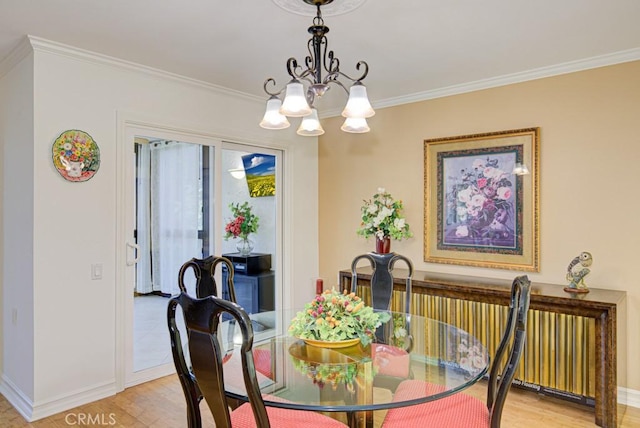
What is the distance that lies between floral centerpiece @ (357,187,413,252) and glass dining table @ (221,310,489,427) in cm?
140

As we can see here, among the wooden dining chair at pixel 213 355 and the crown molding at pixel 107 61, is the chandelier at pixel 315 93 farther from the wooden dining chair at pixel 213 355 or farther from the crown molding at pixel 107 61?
the crown molding at pixel 107 61

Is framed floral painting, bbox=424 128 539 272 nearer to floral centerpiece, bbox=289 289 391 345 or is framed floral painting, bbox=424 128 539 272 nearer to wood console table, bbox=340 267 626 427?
wood console table, bbox=340 267 626 427

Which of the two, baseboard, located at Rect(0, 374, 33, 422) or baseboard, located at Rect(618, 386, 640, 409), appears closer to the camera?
baseboard, located at Rect(0, 374, 33, 422)

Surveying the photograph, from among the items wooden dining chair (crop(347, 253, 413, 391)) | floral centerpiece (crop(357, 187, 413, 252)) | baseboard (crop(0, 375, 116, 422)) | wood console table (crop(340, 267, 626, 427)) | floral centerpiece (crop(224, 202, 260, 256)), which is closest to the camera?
wooden dining chair (crop(347, 253, 413, 391))

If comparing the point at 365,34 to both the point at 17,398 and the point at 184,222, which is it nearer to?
the point at 184,222

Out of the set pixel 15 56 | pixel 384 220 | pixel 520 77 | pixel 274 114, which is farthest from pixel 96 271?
pixel 520 77

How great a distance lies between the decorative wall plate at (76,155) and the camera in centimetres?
287

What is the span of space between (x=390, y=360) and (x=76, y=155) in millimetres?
2459

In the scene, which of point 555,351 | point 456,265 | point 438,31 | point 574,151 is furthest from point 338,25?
point 555,351

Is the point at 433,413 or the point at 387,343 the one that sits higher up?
the point at 387,343

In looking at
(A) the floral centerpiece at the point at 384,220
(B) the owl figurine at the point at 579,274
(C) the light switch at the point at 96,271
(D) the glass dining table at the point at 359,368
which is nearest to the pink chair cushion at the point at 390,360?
(D) the glass dining table at the point at 359,368

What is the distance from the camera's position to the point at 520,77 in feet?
11.2

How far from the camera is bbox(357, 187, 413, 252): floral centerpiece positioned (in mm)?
3871

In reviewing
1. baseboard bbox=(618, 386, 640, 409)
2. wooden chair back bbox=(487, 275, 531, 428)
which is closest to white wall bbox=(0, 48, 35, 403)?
wooden chair back bbox=(487, 275, 531, 428)
